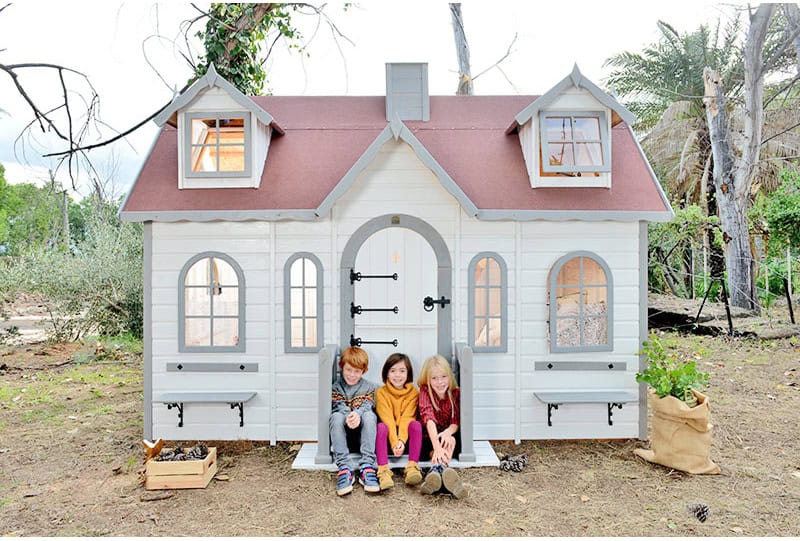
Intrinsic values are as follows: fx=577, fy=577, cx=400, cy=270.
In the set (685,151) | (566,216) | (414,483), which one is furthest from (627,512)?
(685,151)

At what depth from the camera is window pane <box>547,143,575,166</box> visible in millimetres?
6719

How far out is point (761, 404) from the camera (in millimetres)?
8164

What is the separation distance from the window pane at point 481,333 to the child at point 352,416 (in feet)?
4.23

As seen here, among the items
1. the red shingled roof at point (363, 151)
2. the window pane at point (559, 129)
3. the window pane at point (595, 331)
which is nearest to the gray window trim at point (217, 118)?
the red shingled roof at point (363, 151)

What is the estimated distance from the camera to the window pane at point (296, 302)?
645 centimetres

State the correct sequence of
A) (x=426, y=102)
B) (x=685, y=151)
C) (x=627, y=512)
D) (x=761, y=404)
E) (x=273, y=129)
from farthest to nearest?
(x=685, y=151)
(x=761, y=404)
(x=426, y=102)
(x=273, y=129)
(x=627, y=512)

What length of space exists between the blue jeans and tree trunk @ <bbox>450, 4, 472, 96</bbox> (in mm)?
10051

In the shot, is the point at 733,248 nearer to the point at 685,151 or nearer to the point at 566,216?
the point at 685,151

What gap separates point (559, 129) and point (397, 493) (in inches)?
171

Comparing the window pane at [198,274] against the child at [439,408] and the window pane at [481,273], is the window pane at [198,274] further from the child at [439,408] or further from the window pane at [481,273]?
the window pane at [481,273]

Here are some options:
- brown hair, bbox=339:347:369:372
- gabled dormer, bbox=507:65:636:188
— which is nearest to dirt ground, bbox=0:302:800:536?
brown hair, bbox=339:347:369:372

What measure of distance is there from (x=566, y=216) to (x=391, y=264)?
2.00 meters

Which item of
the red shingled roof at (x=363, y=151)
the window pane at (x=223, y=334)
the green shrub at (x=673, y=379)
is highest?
the red shingled roof at (x=363, y=151)

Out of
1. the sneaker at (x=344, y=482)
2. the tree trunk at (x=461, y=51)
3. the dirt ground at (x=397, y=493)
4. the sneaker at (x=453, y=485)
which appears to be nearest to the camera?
the dirt ground at (x=397, y=493)
